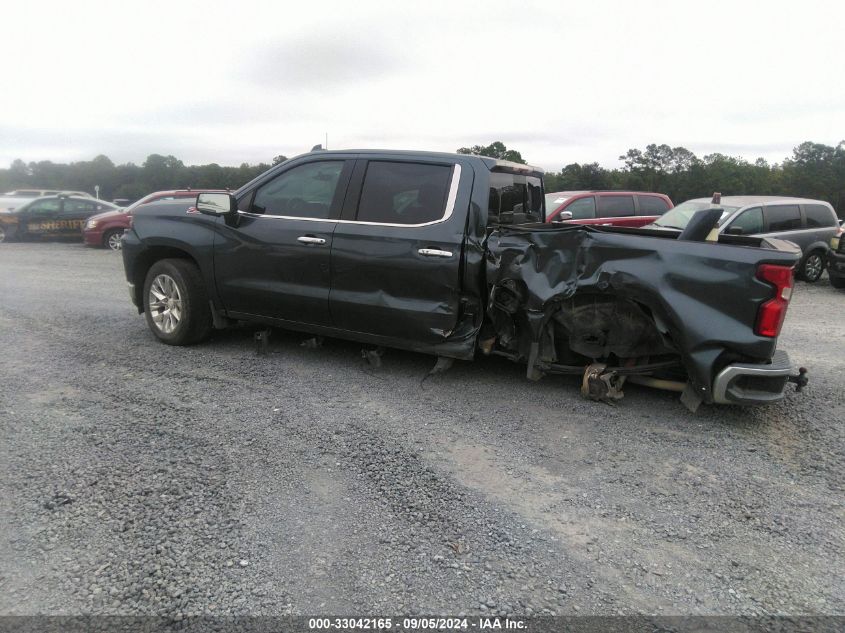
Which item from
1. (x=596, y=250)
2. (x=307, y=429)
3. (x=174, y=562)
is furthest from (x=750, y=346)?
(x=174, y=562)

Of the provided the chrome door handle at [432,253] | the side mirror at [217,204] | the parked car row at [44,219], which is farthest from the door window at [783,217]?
the parked car row at [44,219]

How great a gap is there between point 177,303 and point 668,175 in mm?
42029

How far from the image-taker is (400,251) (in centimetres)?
475

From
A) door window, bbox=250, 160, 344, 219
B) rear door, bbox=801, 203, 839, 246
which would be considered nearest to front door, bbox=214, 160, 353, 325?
door window, bbox=250, 160, 344, 219

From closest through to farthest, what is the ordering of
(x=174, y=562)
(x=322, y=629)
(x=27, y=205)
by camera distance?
(x=322, y=629) < (x=174, y=562) < (x=27, y=205)

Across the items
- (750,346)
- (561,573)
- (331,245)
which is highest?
(331,245)

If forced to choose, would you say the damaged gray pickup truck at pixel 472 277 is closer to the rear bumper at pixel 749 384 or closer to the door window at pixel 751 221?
the rear bumper at pixel 749 384

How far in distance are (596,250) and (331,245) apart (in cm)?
208

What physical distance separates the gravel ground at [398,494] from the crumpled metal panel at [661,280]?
1.93 feet

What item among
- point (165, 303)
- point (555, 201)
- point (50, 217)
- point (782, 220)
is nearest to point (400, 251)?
point (165, 303)

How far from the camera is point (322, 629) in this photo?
225cm

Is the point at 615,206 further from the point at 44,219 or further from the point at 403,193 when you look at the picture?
the point at 44,219

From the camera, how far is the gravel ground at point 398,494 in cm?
246

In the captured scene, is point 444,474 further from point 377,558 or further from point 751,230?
point 751,230
